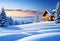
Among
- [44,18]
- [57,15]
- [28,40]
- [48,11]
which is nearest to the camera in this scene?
[28,40]

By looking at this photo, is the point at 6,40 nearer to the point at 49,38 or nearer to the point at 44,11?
the point at 49,38

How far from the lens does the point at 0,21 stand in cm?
3133

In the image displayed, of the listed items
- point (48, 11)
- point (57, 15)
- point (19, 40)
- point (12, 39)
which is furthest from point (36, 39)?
point (48, 11)

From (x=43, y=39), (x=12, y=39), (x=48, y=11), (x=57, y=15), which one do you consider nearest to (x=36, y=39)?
(x=43, y=39)

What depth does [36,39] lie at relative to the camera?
37.1 feet

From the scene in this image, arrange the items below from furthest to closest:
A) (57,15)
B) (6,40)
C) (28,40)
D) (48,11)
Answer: (48,11), (57,15), (6,40), (28,40)

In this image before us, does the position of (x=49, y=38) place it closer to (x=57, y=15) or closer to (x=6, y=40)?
(x=6, y=40)

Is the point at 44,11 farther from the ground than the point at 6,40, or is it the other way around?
the point at 44,11

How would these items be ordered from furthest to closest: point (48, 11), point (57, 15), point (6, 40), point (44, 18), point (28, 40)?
1. point (44, 18)
2. point (48, 11)
3. point (57, 15)
4. point (6, 40)
5. point (28, 40)

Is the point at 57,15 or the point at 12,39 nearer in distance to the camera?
the point at 12,39

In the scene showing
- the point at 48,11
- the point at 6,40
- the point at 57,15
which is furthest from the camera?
the point at 48,11

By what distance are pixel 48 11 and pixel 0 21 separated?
21.2 metres

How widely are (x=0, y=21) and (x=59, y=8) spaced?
13.1 m

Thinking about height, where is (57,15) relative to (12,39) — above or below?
above
